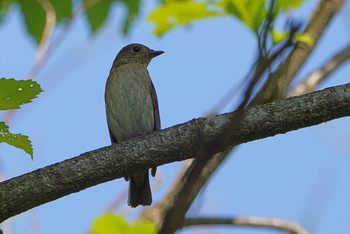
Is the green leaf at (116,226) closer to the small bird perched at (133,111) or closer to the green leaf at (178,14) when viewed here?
the green leaf at (178,14)

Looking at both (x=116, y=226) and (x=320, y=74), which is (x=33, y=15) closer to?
(x=320, y=74)

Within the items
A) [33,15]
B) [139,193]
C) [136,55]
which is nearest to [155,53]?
[136,55]

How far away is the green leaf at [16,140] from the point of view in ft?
9.52

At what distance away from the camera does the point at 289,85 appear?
16.2 feet

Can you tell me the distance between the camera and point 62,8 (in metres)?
4.50

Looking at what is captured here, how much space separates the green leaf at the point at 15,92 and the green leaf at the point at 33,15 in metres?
1.63

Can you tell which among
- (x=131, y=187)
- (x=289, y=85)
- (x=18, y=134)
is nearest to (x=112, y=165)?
(x=18, y=134)

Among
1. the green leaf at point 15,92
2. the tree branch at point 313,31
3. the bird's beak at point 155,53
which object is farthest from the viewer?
the bird's beak at point 155,53

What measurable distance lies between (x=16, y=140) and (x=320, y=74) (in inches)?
144

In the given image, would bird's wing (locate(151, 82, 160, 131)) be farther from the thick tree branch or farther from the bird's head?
the thick tree branch

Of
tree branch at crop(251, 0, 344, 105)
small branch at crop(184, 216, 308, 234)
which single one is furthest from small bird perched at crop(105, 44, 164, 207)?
tree branch at crop(251, 0, 344, 105)

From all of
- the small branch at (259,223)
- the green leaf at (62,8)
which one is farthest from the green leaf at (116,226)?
the small branch at (259,223)

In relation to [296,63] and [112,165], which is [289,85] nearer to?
[296,63]

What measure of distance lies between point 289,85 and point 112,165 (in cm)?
223
